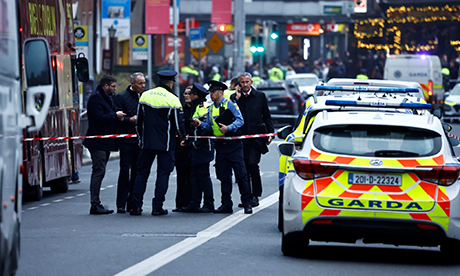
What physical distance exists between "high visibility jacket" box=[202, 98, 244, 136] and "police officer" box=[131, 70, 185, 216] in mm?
394

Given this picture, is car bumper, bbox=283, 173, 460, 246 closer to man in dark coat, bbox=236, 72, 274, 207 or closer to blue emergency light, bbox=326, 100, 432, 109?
blue emergency light, bbox=326, 100, 432, 109

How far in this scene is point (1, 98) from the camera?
263 inches

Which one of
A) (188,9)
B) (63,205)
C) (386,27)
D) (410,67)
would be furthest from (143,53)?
(386,27)

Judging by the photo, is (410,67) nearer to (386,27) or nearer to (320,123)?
(320,123)

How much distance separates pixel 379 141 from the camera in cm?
915

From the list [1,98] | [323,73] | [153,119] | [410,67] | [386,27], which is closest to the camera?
[1,98]

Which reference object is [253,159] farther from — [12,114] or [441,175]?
[12,114]

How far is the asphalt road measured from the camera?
894 centimetres

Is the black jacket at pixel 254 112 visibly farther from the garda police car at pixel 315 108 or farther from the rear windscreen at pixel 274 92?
the rear windscreen at pixel 274 92

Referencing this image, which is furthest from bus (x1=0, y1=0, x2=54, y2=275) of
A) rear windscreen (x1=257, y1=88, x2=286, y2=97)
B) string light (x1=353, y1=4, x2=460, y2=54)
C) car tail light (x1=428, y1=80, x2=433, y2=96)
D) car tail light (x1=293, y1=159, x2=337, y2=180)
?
string light (x1=353, y1=4, x2=460, y2=54)

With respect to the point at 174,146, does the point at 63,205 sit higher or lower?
lower

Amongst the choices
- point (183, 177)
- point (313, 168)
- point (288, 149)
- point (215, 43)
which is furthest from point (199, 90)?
point (215, 43)

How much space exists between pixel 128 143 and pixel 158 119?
770mm

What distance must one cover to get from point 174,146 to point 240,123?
0.87 metres
